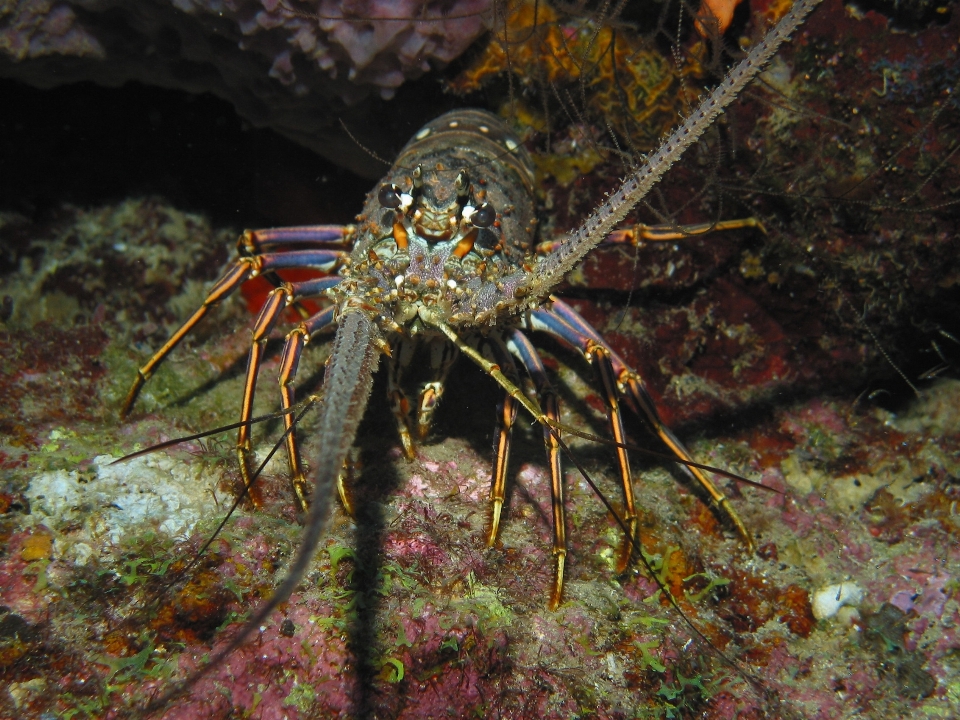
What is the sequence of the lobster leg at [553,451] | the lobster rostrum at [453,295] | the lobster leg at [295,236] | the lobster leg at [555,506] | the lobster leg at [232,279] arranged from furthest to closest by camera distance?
the lobster leg at [295,236]
the lobster leg at [232,279]
the lobster leg at [553,451]
the lobster leg at [555,506]
the lobster rostrum at [453,295]

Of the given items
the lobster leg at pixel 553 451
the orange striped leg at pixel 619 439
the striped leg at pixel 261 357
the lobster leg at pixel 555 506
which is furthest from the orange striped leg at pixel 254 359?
the orange striped leg at pixel 619 439

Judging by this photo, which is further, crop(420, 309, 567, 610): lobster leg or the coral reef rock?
the coral reef rock

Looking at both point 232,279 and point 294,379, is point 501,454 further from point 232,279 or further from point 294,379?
point 232,279

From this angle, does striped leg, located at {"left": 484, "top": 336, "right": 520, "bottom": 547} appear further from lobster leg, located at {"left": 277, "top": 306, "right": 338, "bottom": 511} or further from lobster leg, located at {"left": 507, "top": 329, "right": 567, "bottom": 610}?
lobster leg, located at {"left": 277, "top": 306, "right": 338, "bottom": 511}

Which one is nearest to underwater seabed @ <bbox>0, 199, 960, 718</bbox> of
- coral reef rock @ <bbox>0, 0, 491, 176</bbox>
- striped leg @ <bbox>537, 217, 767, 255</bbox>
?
striped leg @ <bbox>537, 217, 767, 255</bbox>

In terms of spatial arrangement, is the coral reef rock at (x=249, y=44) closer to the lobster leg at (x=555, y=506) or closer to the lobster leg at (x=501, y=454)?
the lobster leg at (x=555, y=506)

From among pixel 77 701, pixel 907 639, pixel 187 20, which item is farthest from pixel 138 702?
pixel 187 20

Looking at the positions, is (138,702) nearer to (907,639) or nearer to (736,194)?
(907,639)
